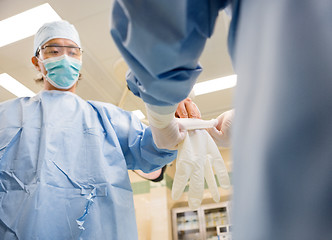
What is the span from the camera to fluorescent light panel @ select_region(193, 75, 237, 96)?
3.93 m

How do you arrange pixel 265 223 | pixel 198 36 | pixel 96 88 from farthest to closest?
pixel 96 88 < pixel 198 36 < pixel 265 223

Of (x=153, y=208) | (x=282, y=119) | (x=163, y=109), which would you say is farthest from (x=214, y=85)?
(x=282, y=119)

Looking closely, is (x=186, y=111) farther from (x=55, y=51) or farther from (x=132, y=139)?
(x=55, y=51)

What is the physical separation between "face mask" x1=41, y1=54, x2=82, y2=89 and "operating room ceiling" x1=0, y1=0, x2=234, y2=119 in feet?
2.88

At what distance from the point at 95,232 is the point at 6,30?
8.57 ft

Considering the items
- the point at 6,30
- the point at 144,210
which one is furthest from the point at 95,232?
the point at 144,210

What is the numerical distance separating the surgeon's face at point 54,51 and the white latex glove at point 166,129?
78 cm

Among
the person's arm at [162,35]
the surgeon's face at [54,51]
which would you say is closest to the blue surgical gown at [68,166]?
the surgeon's face at [54,51]

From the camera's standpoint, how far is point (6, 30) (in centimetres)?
293

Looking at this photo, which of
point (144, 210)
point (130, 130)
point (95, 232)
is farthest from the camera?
point (144, 210)

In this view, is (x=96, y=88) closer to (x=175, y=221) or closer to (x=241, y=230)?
(x=175, y=221)

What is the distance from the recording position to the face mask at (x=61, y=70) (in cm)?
149

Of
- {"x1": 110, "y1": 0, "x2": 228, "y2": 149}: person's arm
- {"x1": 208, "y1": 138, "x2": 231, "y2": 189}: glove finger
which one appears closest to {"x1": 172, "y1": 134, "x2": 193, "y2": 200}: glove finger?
{"x1": 208, "y1": 138, "x2": 231, "y2": 189}: glove finger

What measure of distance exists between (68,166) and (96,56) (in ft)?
8.07
